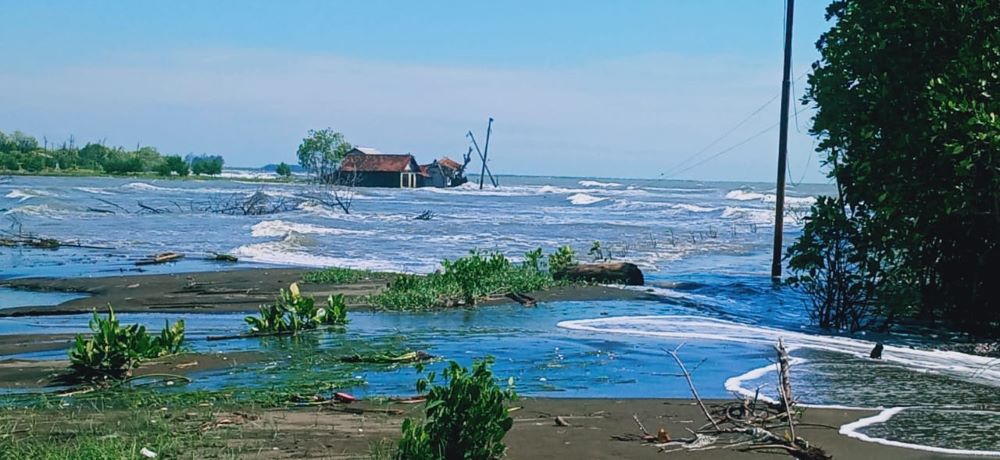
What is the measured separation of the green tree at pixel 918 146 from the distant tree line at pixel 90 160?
10863 cm

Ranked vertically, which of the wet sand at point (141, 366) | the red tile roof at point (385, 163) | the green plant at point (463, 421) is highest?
the red tile roof at point (385, 163)

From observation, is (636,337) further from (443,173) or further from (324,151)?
(443,173)

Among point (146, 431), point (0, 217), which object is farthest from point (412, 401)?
point (0, 217)

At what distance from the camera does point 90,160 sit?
12769 centimetres

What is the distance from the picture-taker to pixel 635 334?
13555mm

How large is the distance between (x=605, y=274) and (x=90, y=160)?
120 m

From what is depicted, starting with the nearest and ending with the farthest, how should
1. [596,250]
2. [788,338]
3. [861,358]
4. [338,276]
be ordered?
1. [861,358]
2. [788,338]
3. [338,276]
4. [596,250]

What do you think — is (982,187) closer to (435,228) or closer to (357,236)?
(357,236)

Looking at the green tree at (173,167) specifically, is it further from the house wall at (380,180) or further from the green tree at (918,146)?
the green tree at (918,146)

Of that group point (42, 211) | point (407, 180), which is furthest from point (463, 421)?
point (407, 180)

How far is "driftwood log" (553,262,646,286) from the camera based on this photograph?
2044 cm

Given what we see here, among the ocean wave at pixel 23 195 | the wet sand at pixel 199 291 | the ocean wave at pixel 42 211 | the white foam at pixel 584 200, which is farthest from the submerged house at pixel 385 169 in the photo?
the wet sand at pixel 199 291

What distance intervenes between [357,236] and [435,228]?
600 cm

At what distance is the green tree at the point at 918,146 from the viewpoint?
12055mm
